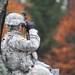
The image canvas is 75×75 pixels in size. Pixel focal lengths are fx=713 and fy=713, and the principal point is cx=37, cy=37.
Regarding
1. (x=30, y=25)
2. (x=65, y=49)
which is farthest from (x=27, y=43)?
(x=65, y=49)

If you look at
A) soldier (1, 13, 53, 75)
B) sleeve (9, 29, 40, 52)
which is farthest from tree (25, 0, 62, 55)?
sleeve (9, 29, 40, 52)

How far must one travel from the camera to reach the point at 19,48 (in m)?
15.4

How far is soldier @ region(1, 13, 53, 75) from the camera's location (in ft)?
50.4

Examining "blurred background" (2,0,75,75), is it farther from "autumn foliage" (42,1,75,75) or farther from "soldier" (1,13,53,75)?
"soldier" (1,13,53,75)

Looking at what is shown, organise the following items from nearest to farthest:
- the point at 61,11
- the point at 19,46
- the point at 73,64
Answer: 1. the point at 19,46
2. the point at 73,64
3. the point at 61,11

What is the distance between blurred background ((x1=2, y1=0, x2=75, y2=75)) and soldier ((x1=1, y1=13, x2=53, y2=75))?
33.4 metres

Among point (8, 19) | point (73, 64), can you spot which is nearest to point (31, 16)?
point (73, 64)

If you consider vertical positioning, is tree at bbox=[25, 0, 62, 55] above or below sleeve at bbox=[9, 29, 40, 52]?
below

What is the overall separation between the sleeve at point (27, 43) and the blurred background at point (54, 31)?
3366 cm

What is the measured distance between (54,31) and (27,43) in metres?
41.4

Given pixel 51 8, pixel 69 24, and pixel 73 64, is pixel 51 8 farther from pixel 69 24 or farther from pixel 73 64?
pixel 73 64

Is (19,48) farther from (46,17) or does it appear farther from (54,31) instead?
(46,17)

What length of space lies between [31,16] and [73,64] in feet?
24.2

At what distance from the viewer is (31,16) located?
55844 millimetres
